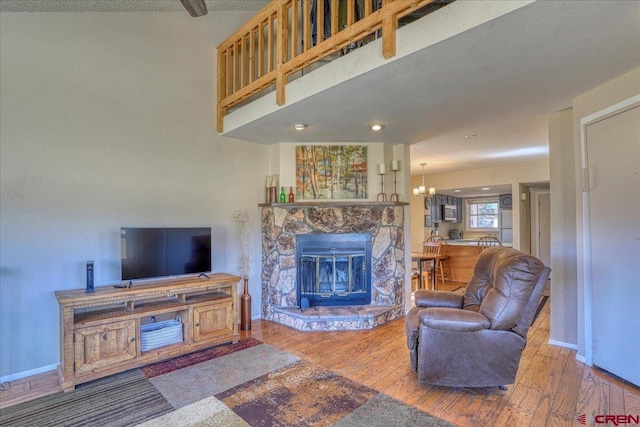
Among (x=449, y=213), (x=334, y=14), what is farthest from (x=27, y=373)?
(x=449, y=213)

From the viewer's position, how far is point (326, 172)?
14.2 ft

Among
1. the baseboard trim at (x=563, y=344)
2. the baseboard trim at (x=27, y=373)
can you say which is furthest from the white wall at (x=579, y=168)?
the baseboard trim at (x=27, y=373)

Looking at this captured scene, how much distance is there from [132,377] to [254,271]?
72.6 inches

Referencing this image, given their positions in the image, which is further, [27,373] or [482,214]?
[482,214]

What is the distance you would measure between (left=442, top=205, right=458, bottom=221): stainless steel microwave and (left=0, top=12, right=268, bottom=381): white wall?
A: 6.16m

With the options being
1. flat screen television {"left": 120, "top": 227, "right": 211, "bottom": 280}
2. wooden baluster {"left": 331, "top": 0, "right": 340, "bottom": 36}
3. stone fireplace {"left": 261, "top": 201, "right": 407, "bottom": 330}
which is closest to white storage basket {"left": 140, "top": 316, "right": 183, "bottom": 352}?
flat screen television {"left": 120, "top": 227, "right": 211, "bottom": 280}

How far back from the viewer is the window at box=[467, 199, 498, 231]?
861cm

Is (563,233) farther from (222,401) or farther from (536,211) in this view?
(536,211)

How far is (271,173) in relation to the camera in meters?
4.46

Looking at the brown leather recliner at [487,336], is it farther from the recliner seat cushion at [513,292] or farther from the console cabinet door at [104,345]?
the console cabinet door at [104,345]

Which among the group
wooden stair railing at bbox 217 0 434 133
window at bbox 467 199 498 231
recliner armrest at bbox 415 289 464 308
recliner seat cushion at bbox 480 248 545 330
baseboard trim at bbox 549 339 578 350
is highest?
wooden stair railing at bbox 217 0 434 133

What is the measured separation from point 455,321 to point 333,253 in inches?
81.6

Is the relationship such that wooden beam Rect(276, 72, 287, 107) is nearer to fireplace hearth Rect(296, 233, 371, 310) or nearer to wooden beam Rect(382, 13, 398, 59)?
wooden beam Rect(382, 13, 398, 59)

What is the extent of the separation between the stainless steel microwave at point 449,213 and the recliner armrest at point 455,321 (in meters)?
6.34
